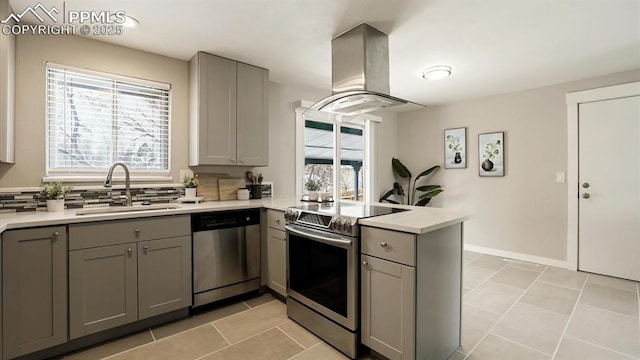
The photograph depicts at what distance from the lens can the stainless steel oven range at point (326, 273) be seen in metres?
1.86

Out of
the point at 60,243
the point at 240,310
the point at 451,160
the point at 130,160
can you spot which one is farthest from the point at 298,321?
the point at 451,160

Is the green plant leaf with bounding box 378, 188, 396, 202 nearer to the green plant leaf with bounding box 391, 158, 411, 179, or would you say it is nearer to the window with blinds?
the green plant leaf with bounding box 391, 158, 411, 179

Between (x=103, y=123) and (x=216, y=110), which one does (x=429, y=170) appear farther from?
(x=103, y=123)

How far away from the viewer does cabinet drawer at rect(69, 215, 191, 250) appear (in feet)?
6.26

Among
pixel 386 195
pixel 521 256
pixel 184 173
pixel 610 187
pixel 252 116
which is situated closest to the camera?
pixel 184 173

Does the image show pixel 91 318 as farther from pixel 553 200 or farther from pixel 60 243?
pixel 553 200

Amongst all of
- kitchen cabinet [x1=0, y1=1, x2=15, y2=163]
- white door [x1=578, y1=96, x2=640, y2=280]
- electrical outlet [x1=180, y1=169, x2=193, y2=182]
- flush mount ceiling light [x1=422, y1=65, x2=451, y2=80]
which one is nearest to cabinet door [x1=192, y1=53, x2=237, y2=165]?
electrical outlet [x1=180, y1=169, x2=193, y2=182]

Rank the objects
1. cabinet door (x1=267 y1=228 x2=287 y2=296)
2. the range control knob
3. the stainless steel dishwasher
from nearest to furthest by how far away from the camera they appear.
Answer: the range control knob → the stainless steel dishwasher → cabinet door (x1=267 y1=228 x2=287 y2=296)

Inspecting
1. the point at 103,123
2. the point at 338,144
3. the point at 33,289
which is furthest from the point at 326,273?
the point at 338,144

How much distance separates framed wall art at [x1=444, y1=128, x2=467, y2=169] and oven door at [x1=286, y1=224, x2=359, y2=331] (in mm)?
3317

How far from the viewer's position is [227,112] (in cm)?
291

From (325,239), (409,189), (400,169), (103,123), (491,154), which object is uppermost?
(103,123)

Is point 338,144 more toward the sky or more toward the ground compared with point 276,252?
more toward the sky

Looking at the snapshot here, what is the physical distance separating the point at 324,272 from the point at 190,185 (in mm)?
1661
